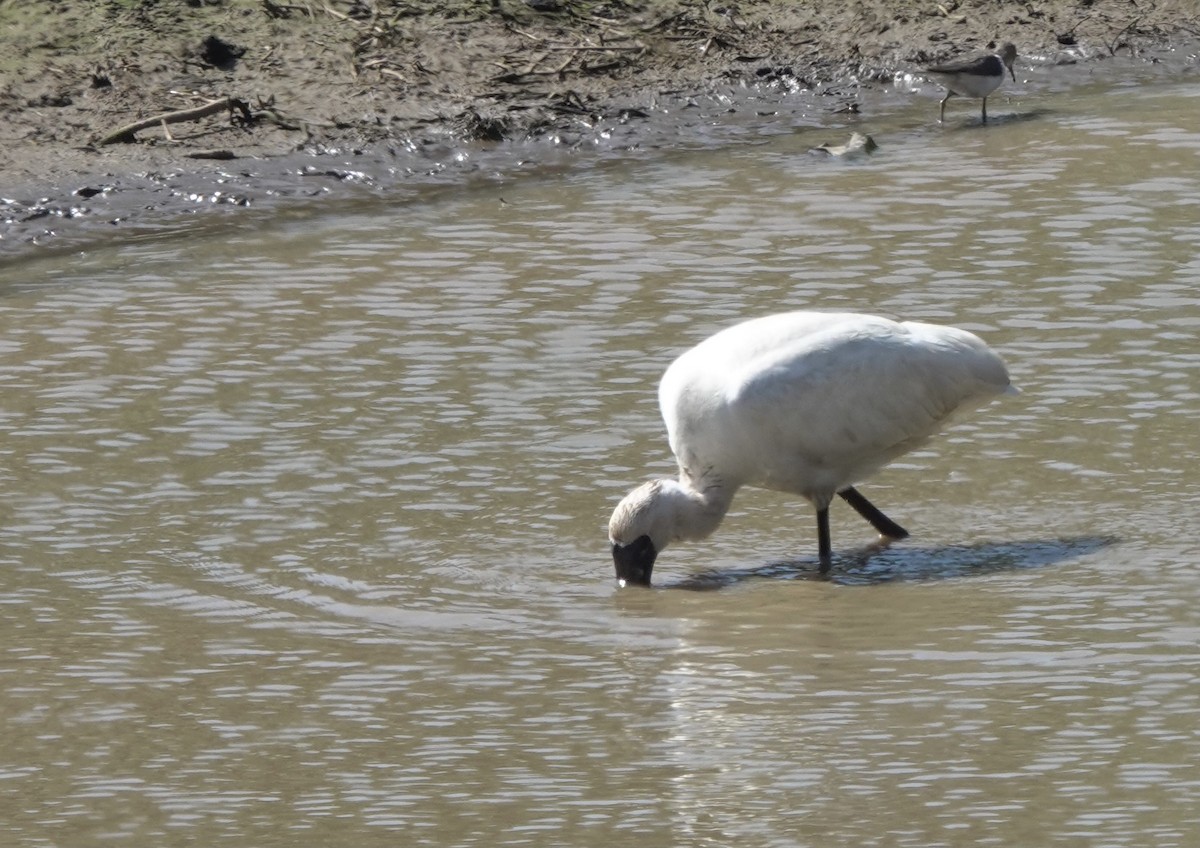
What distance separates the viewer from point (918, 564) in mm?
7008

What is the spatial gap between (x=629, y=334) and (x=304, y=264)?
2185 millimetres

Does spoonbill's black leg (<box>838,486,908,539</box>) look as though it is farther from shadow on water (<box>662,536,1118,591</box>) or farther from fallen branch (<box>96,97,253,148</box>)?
fallen branch (<box>96,97,253,148</box>)

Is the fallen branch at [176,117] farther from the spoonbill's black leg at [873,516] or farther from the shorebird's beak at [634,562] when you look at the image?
the shorebird's beak at [634,562]

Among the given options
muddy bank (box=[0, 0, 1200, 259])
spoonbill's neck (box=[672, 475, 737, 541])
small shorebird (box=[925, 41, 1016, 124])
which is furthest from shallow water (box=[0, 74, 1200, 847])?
small shorebird (box=[925, 41, 1016, 124])

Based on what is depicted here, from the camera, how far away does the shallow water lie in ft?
17.1

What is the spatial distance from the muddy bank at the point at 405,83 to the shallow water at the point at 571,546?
0.91 metres

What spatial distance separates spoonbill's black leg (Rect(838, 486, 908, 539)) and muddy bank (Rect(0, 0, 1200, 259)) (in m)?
5.37

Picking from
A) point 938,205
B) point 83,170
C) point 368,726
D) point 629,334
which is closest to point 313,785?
point 368,726

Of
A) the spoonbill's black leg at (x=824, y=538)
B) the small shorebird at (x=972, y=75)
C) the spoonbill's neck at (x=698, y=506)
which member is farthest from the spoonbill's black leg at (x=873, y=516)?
the small shorebird at (x=972, y=75)

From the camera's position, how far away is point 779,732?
216 inches

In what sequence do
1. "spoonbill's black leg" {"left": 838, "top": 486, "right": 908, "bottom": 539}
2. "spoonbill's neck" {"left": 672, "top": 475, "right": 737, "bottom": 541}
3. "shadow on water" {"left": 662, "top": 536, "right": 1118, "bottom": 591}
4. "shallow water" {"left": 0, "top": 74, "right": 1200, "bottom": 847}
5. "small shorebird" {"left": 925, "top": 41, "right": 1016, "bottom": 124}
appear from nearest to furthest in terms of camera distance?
"shallow water" {"left": 0, "top": 74, "right": 1200, "bottom": 847}, "shadow on water" {"left": 662, "top": 536, "right": 1118, "bottom": 591}, "spoonbill's neck" {"left": 672, "top": 475, "right": 737, "bottom": 541}, "spoonbill's black leg" {"left": 838, "top": 486, "right": 908, "bottom": 539}, "small shorebird" {"left": 925, "top": 41, "right": 1016, "bottom": 124}

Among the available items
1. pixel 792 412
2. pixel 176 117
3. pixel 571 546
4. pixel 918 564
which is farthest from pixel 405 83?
pixel 918 564

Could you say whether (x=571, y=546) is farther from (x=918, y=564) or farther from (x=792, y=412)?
(x=918, y=564)

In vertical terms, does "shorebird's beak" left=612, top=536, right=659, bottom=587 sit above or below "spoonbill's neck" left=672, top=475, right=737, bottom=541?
below
